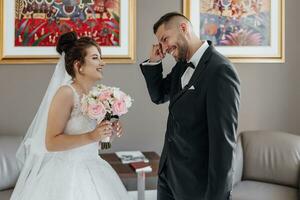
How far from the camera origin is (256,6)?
385 cm

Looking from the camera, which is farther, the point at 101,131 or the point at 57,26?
the point at 57,26

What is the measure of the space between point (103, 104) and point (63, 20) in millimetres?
1614

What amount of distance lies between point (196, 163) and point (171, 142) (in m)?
0.19

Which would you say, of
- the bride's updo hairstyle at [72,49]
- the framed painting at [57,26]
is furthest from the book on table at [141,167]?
the framed painting at [57,26]

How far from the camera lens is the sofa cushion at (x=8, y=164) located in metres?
3.14

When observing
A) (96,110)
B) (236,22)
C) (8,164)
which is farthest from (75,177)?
(236,22)

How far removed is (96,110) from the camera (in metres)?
2.23

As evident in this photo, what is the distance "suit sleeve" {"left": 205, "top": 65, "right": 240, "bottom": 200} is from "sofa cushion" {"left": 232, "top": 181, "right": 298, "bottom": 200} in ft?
4.66

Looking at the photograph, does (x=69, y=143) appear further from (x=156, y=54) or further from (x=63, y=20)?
(x=63, y=20)

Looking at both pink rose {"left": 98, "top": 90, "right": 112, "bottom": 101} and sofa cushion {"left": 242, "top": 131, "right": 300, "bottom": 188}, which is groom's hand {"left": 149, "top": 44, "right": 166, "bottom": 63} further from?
sofa cushion {"left": 242, "top": 131, "right": 300, "bottom": 188}

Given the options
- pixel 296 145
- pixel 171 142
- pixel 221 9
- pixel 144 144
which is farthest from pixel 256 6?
pixel 171 142

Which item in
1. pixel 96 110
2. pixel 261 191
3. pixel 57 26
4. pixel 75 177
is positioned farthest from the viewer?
pixel 57 26

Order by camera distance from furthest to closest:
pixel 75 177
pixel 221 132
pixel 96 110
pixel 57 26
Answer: pixel 57 26
pixel 75 177
pixel 96 110
pixel 221 132

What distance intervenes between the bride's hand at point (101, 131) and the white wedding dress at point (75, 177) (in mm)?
159
